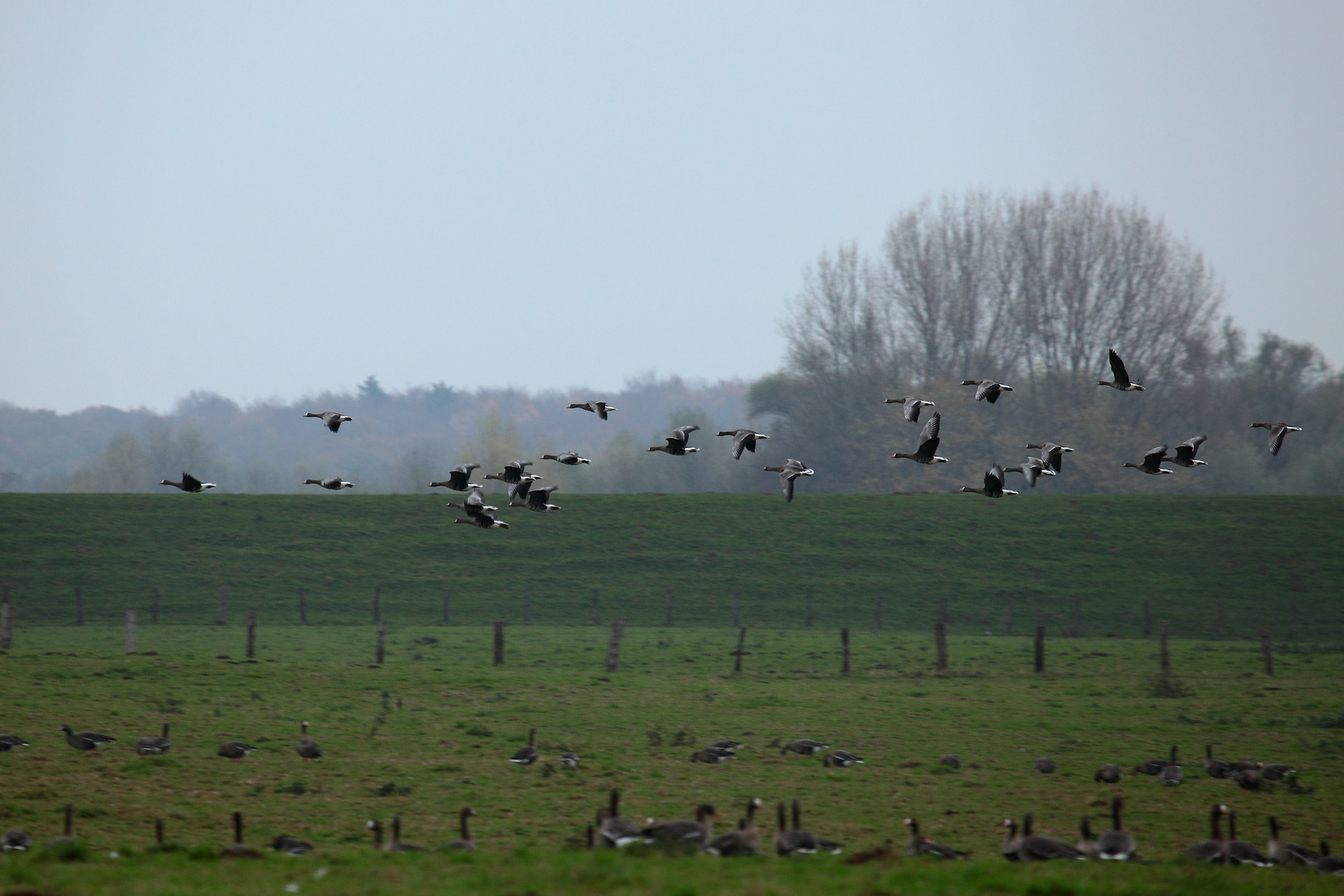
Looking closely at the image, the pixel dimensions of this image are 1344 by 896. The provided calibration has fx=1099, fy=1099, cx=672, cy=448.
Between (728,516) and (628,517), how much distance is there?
5.45 metres

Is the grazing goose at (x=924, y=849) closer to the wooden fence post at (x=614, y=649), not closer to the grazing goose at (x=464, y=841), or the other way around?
the grazing goose at (x=464, y=841)

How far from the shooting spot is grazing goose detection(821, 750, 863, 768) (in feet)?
69.1

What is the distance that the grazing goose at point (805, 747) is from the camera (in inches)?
866

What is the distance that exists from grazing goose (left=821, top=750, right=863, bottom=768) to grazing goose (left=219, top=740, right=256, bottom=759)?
11.0 m

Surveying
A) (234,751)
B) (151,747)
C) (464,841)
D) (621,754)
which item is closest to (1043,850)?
(464,841)

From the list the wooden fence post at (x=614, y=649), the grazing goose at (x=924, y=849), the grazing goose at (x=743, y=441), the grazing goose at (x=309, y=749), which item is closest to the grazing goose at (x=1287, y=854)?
the grazing goose at (x=924, y=849)

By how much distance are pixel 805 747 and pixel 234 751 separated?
10963mm

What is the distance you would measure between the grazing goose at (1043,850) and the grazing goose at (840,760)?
24.3 feet

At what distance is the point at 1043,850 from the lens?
13594 millimetres

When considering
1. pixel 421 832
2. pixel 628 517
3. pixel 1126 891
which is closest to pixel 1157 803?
pixel 1126 891

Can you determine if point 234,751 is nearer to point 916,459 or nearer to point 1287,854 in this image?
point 916,459

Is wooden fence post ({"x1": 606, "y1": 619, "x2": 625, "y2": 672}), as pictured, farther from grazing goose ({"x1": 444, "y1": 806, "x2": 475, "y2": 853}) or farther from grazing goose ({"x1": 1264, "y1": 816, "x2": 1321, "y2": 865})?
grazing goose ({"x1": 1264, "y1": 816, "x2": 1321, "y2": 865})

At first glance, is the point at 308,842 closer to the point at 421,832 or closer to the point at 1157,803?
the point at 421,832

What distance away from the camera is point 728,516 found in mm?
60188
